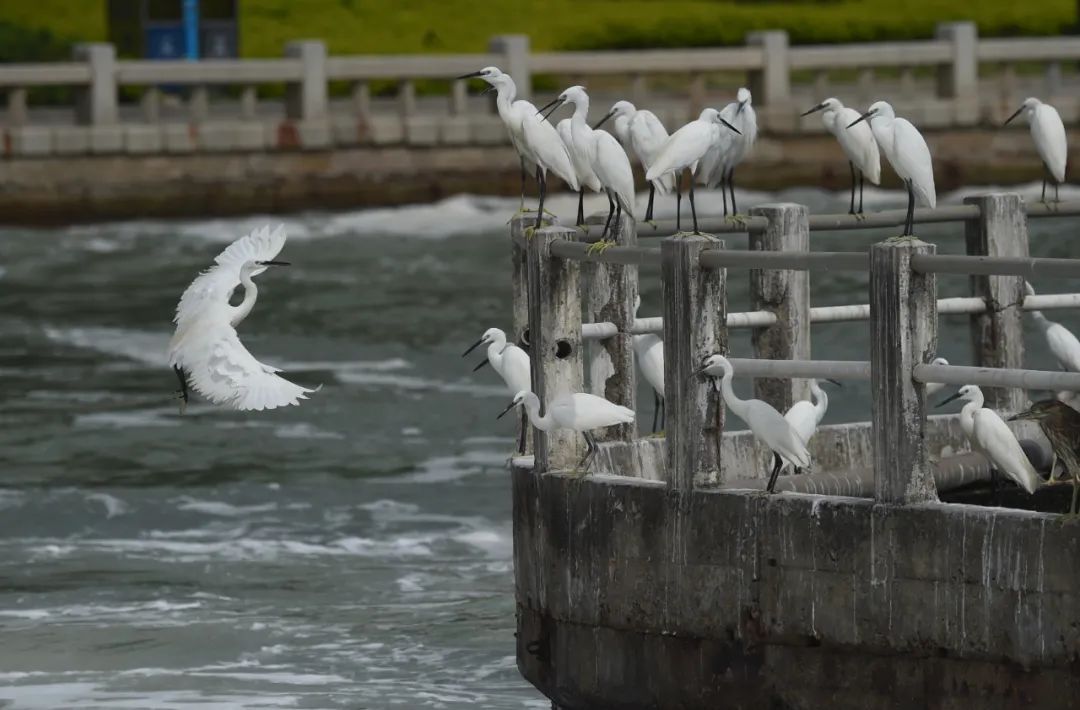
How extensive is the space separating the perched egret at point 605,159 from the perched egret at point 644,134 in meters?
0.35

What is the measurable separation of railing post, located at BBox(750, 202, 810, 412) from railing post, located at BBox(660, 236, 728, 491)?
165cm

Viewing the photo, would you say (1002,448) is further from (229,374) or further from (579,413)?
(229,374)

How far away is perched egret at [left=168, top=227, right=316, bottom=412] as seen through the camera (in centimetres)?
1021

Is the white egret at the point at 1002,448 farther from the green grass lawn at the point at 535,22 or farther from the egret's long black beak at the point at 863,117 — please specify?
the green grass lawn at the point at 535,22

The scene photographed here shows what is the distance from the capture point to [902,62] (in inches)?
1380

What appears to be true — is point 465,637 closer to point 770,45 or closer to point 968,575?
point 968,575

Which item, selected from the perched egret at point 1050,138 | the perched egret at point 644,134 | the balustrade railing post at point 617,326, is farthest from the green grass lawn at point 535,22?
the balustrade railing post at point 617,326

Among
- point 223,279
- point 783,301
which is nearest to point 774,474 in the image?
point 783,301

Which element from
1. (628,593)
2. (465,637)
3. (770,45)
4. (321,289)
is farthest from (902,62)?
(628,593)

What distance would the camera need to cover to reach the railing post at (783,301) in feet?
35.3

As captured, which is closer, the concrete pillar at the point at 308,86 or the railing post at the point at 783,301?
the railing post at the point at 783,301

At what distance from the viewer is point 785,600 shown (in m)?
8.76

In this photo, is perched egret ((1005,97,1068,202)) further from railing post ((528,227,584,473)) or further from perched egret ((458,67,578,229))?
railing post ((528,227,584,473))

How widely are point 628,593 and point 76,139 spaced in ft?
79.9
